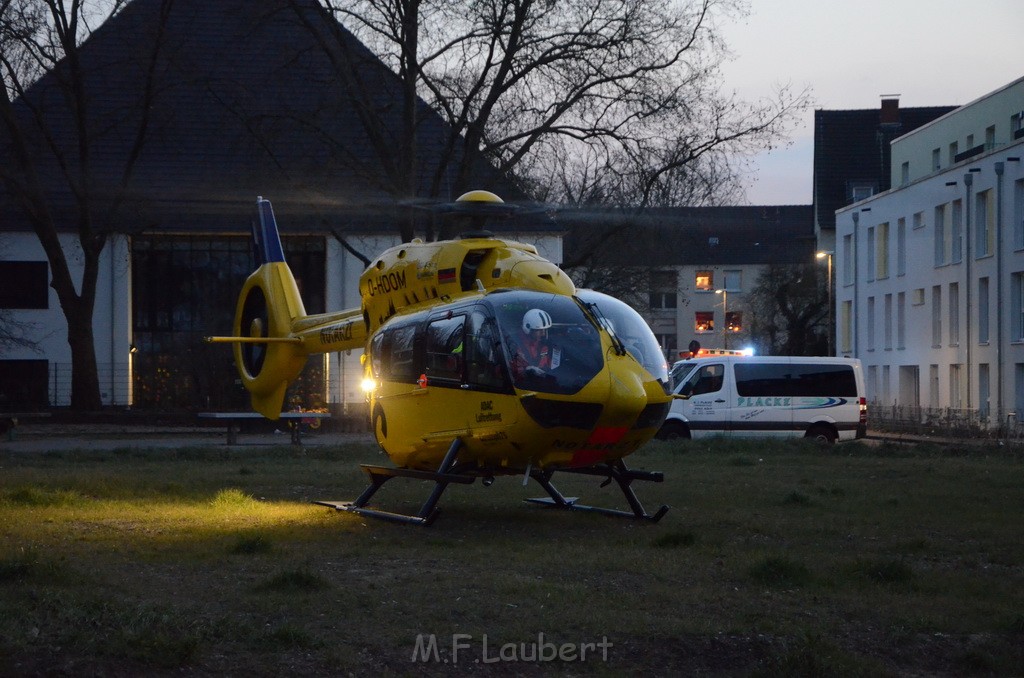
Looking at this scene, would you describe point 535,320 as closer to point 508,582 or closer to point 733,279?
point 508,582

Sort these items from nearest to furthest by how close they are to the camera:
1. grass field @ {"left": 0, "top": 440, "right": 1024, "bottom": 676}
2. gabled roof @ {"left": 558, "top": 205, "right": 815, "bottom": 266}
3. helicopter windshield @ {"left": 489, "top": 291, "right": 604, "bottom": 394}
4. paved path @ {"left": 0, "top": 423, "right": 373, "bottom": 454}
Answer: grass field @ {"left": 0, "top": 440, "right": 1024, "bottom": 676} → helicopter windshield @ {"left": 489, "top": 291, "right": 604, "bottom": 394} → gabled roof @ {"left": 558, "top": 205, "right": 815, "bottom": 266} → paved path @ {"left": 0, "top": 423, "right": 373, "bottom": 454}

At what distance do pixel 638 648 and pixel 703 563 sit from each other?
3.03 m

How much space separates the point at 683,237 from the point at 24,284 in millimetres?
24948

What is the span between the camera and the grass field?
24.2ft

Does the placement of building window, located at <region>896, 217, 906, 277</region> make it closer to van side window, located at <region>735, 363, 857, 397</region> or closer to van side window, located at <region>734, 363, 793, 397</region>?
van side window, located at <region>735, 363, 857, 397</region>

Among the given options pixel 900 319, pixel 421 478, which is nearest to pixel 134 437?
pixel 421 478

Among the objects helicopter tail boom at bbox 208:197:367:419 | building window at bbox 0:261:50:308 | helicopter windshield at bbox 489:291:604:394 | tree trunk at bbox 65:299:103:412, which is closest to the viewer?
helicopter windshield at bbox 489:291:604:394

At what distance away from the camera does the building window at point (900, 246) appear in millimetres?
49281

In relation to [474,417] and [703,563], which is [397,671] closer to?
[703,563]

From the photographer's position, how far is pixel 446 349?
13.0m

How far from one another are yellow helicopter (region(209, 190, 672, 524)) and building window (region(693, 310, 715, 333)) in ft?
250

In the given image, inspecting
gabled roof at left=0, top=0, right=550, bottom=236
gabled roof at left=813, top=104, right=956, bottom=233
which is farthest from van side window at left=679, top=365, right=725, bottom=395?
gabled roof at left=813, top=104, right=956, bottom=233

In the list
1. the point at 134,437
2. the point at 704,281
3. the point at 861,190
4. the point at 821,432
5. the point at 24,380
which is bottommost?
the point at 134,437

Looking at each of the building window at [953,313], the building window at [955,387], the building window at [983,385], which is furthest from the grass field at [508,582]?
the building window at [953,313]
